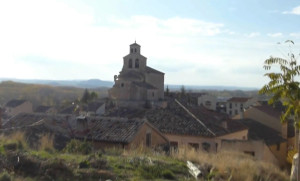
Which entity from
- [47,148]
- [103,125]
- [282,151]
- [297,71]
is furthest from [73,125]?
[282,151]

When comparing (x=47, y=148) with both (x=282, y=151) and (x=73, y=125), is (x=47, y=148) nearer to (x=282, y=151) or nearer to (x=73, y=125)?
(x=73, y=125)

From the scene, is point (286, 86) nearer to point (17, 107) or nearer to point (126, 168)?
point (126, 168)

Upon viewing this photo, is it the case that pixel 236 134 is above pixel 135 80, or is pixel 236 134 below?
below

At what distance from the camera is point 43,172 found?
885 centimetres

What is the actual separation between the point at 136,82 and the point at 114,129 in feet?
119

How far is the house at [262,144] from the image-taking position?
872 inches

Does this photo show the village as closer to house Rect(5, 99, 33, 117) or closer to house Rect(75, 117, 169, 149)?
house Rect(75, 117, 169, 149)

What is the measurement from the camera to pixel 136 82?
56.0 m

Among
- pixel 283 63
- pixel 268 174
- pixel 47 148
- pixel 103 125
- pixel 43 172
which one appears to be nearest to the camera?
pixel 43 172

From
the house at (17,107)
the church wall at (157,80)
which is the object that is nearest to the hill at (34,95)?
the house at (17,107)

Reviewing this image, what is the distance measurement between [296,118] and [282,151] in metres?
25.9

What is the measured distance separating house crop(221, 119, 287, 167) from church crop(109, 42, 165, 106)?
1783 cm

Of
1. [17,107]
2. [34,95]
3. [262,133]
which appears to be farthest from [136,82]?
[34,95]

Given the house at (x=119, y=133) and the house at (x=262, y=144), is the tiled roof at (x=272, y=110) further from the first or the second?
the house at (x=119, y=133)
